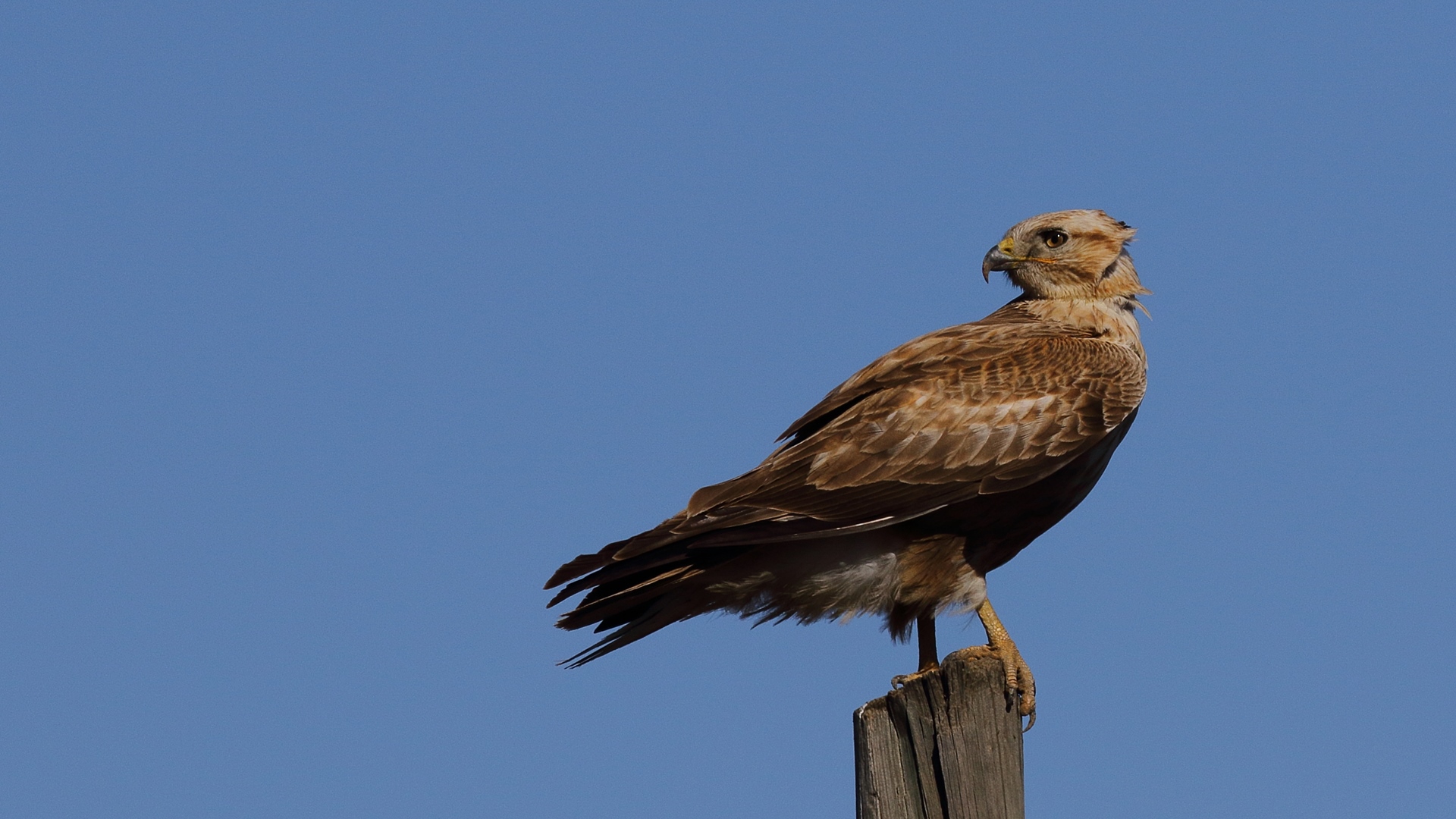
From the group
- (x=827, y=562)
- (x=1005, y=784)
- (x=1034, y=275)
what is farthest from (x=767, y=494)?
(x=1034, y=275)

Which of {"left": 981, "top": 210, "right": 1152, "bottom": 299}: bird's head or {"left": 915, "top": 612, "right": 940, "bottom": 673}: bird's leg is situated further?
{"left": 981, "top": 210, "right": 1152, "bottom": 299}: bird's head

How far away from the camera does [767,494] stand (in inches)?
260

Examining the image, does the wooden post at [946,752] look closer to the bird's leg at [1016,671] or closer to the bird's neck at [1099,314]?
the bird's leg at [1016,671]

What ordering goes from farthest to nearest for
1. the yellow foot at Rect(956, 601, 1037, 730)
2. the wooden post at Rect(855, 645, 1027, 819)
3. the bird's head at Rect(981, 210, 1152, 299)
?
1. the bird's head at Rect(981, 210, 1152, 299)
2. the yellow foot at Rect(956, 601, 1037, 730)
3. the wooden post at Rect(855, 645, 1027, 819)

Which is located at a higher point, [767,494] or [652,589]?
[767,494]

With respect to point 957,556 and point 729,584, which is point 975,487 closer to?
point 957,556

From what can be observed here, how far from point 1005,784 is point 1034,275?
3.71 m

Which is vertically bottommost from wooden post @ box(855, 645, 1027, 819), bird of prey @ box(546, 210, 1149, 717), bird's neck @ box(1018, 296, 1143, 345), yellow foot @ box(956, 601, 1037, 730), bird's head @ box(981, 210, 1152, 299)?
wooden post @ box(855, 645, 1027, 819)

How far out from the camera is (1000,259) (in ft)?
27.0

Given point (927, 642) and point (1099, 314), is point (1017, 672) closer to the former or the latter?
point (927, 642)

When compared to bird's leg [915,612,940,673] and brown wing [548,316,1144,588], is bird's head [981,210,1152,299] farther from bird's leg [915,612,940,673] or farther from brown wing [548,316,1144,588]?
bird's leg [915,612,940,673]

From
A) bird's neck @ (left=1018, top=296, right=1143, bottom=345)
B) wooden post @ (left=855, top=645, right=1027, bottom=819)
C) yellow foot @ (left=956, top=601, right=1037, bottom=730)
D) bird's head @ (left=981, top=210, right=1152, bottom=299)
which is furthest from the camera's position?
bird's head @ (left=981, top=210, right=1152, bottom=299)

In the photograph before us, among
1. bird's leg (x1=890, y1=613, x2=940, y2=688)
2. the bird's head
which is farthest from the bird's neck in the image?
bird's leg (x1=890, y1=613, x2=940, y2=688)

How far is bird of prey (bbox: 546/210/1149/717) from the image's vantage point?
643cm
